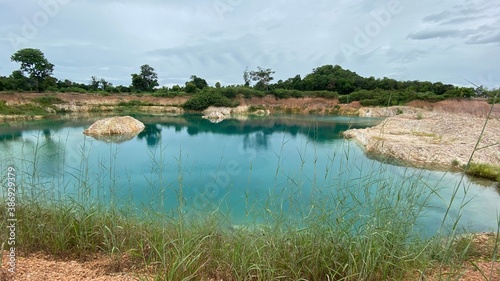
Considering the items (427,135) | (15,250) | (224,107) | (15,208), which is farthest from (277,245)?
(224,107)

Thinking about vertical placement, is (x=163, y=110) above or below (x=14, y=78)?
below

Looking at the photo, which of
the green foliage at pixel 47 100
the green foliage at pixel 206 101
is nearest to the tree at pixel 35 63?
the green foliage at pixel 47 100

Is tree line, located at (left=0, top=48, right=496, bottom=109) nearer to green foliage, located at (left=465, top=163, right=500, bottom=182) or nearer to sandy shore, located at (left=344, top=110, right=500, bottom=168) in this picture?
sandy shore, located at (left=344, top=110, right=500, bottom=168)

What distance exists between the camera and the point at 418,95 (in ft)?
95.0

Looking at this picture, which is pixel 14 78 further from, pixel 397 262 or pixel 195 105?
pixel 397 262

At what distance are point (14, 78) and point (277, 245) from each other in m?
40.5

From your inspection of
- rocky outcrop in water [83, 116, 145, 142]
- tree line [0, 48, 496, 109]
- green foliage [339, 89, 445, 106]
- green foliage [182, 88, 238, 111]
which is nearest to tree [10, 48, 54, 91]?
tree line [0, 48, 496, 109]

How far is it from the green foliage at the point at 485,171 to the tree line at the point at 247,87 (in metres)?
16.6

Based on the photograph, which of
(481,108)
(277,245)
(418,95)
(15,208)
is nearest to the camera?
(277,245)

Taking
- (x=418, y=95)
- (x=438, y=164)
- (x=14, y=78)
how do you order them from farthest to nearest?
(x=14, y=78) < (x=418, y=95) < (x=438, y=164)

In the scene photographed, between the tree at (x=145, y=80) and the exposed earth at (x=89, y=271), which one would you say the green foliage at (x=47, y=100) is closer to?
Result: the tree at (x=145, y=80)

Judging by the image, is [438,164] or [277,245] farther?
[438,164]

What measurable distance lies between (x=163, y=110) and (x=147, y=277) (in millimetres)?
31626

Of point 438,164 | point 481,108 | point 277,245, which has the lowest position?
point 438,164
